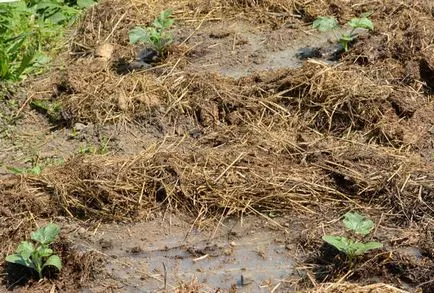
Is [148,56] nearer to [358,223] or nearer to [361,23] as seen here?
[361,23]

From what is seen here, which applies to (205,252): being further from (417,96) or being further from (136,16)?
(136,16)

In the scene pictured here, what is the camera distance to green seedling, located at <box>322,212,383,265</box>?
3.88 metres

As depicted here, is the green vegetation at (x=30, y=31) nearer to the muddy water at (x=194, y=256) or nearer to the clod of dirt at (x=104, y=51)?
the clod of dirt at (x=104, y=51)

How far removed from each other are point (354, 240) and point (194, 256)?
75 centimetres

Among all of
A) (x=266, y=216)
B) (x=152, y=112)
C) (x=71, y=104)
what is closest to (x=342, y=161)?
(x=266, y=216)

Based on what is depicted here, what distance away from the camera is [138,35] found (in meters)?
5.61

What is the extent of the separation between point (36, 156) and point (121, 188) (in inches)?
30.6

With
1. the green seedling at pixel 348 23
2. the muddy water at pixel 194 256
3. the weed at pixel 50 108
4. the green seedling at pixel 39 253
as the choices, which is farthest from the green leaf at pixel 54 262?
the green seedling at pixel 348 23

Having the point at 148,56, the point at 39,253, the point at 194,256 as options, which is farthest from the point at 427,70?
the point at 39,253

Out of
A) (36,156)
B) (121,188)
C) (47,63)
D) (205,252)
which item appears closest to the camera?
(205,252)

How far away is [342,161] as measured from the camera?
4.59 metres

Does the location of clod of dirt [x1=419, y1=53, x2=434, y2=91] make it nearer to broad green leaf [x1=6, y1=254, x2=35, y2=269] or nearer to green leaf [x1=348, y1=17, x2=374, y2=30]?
green leaf [x1=348, y1=17, x2=374, y2=30]

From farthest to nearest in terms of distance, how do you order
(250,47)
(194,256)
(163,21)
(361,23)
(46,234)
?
(250,47) < (163,21) < (361,23) < (194,256) < (46,234)

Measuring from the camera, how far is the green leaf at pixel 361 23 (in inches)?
215
